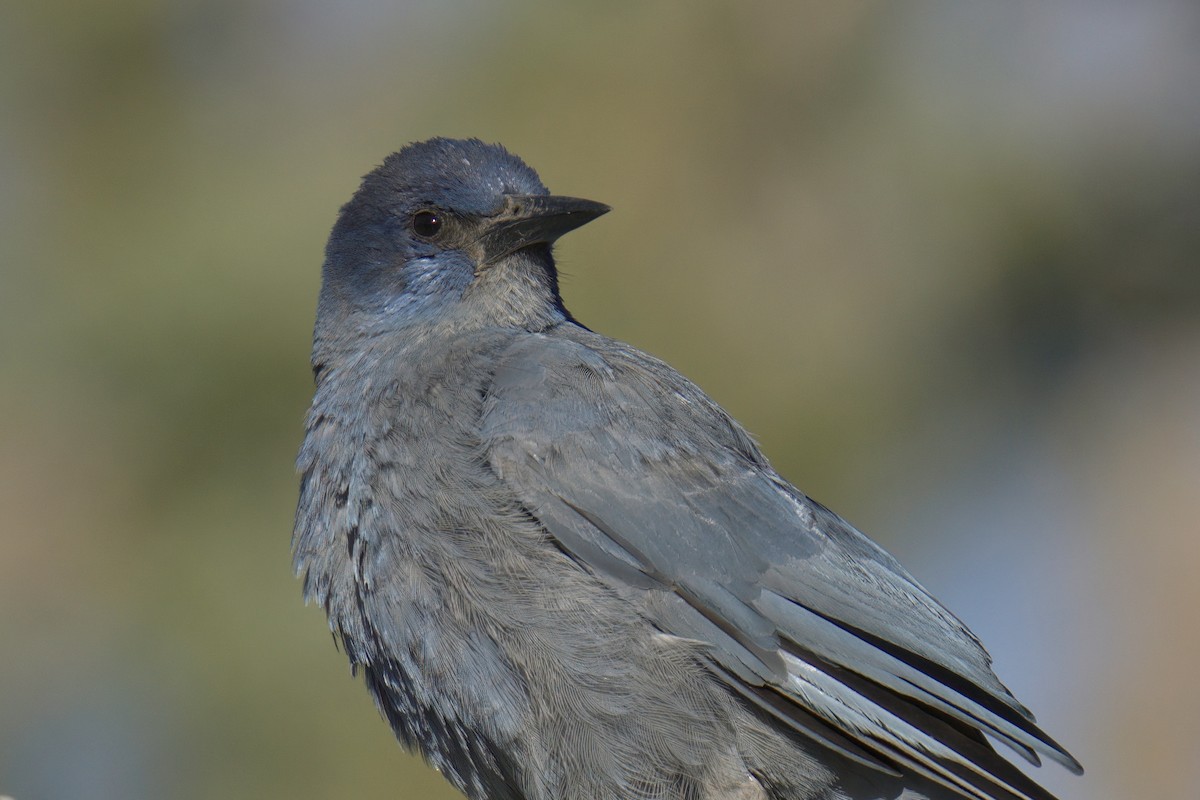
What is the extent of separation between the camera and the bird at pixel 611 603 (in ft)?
12.2

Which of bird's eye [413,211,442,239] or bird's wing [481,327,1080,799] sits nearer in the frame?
bird's wing [481,327,1080,799]

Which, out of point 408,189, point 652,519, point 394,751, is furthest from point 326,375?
point 394,751

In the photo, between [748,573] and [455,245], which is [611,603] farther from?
[455,245]

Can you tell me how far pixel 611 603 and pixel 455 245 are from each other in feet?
5.60

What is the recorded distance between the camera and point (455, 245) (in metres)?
4.83

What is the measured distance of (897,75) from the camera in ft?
37.7

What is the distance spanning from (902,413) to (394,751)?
5.49 m

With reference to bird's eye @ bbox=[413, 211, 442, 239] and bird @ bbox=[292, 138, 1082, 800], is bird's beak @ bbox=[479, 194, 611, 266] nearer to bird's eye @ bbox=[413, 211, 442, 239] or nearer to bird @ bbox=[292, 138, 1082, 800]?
bird's eye @ bbox=[413, 211, 442, 239]

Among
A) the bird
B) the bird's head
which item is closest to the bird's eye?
the bird's head

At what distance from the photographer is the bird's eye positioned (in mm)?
4848

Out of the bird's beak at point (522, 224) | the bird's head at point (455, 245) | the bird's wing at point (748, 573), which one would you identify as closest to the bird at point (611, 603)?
the bird's wing at point (748, 573)

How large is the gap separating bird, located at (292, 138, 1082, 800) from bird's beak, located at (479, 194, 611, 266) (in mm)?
459

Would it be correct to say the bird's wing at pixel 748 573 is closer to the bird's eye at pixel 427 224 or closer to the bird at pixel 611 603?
the bird at pixel 611 603

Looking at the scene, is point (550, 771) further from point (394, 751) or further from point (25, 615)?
point (25, 615)
